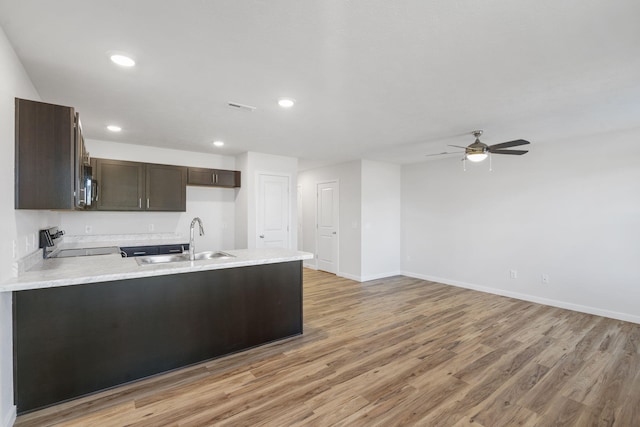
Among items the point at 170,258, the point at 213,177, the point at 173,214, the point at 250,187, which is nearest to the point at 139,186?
the point at 173,214

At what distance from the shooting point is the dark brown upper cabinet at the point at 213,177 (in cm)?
509

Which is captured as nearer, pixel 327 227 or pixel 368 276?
pixel 368 276

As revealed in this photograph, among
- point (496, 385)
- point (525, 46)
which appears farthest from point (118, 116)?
point (496, 385)

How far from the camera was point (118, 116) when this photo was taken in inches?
134

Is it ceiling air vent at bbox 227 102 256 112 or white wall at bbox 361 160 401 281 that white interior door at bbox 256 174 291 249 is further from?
ceiling air vent at bbox 227 102 256 112

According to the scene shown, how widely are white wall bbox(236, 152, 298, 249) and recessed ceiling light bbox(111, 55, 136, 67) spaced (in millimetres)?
3055

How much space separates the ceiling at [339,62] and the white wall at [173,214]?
129 cm

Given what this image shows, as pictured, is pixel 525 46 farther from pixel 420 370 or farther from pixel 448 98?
pixel 420 370

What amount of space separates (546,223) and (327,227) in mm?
4047

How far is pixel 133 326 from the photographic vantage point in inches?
96.5

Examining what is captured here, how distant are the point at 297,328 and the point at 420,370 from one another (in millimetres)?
1373

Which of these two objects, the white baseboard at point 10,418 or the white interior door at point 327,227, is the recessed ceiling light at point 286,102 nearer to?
the white baseboard at point 10,418

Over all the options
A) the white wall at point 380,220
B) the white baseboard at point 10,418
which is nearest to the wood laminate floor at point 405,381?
the white baseboard at point 10,418

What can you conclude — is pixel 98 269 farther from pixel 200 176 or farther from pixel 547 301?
pixel 547 301
